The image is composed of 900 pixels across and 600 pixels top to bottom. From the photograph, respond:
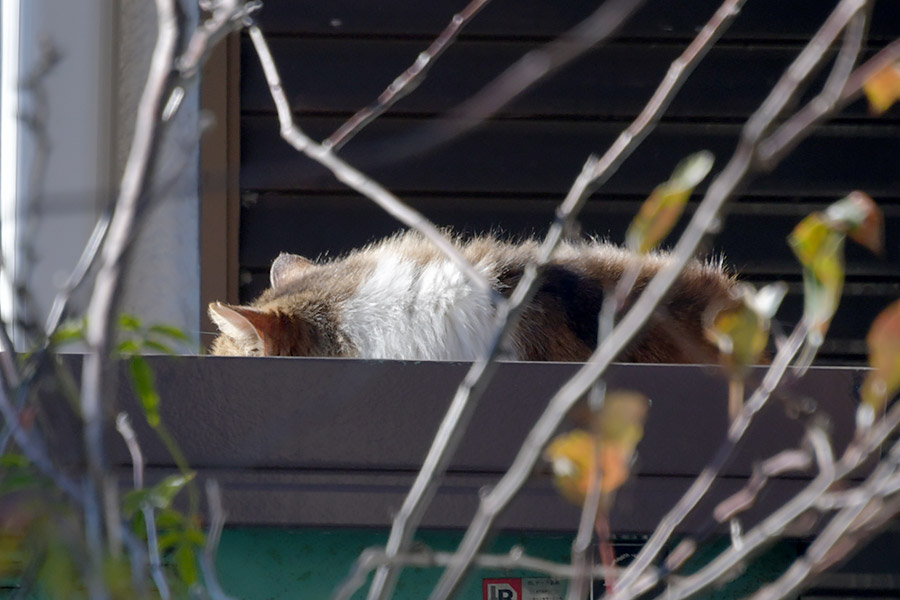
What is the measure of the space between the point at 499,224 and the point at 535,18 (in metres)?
0.69

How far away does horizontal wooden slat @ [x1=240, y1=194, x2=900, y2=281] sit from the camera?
338 cm

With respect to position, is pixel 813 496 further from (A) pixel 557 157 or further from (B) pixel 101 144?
(A) pixel 557 157

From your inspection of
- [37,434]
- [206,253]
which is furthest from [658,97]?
[206,253]

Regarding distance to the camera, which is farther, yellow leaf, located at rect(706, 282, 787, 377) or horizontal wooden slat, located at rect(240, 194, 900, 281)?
horizontal wooden slat, located at rect(240, 194, 900, 281)

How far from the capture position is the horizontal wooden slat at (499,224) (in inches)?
133

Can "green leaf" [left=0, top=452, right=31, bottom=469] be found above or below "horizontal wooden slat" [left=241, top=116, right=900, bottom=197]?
below

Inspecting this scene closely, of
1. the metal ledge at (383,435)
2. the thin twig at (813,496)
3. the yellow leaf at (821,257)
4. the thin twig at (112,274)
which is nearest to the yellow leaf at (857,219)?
the yellow leaf at (821,257)

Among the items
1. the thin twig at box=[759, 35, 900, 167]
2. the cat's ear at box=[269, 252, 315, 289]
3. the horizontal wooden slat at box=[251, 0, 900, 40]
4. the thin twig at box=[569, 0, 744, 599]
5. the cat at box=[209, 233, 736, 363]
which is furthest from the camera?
the horizontal wooden slat at box=[251, 0, 900, 40]

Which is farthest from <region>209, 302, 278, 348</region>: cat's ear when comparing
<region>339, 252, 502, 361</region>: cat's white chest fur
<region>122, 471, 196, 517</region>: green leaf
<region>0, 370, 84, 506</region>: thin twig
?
<region>0, 370, 84, 506</region>: thin twig

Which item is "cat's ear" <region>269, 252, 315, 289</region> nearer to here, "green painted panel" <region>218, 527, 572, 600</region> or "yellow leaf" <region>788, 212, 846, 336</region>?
"green painted panel" <region>218, 527, 572, 600</region>

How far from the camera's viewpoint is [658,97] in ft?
2.34

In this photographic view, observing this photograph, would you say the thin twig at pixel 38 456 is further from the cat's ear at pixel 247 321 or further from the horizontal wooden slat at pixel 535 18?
the horizontal wooden slat at pixel 535 18

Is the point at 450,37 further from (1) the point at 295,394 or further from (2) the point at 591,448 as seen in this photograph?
(1) the point at 295,394

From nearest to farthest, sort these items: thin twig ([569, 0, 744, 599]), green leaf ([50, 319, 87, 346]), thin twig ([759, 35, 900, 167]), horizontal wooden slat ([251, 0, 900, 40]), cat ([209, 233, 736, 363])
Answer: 1. thin twig ([759, 35, 900, 167])
2. thin twig ([569, 0, 744, 599])
3. green leaf ([50, 319, 87, 346])
4. cat ([209, 233, 736, 363])
5. horizontal wooden slat ([251, 0, 900, 40])
